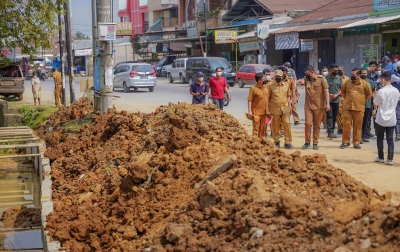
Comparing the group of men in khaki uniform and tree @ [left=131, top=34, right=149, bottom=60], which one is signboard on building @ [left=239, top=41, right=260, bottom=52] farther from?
the group of men in khaki uniform

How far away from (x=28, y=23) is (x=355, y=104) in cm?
1013

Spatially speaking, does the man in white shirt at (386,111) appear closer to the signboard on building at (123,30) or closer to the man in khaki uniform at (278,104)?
the man in khaki uniform at (278,104)

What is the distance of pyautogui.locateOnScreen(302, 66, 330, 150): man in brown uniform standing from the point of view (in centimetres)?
1279

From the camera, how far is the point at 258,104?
42.0ft

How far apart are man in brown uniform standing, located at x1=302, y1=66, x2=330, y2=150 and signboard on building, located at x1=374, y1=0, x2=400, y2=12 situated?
16.9 metres

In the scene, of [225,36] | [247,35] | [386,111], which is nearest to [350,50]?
[247,35]

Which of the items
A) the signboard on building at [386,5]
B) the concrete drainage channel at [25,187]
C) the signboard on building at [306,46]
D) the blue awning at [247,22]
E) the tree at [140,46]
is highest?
the blue awning at [247,22]

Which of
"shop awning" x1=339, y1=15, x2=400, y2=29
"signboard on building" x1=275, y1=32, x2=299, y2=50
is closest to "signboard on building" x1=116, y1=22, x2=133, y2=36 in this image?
"signboard on building" x1=275, y1=32, x2=299, y2=50

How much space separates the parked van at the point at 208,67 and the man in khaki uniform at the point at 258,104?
20650 millimetres

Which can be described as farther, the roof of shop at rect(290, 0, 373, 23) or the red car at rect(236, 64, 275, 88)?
the red car at rect(236, 64, 275, 88)

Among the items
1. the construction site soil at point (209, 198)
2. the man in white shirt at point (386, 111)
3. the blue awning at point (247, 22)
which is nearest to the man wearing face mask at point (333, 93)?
the man in white shirt at point (386, 111)

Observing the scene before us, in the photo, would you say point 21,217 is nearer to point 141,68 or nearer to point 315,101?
point 315,101

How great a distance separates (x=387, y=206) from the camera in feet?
15.1

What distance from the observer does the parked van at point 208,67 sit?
34.4m
